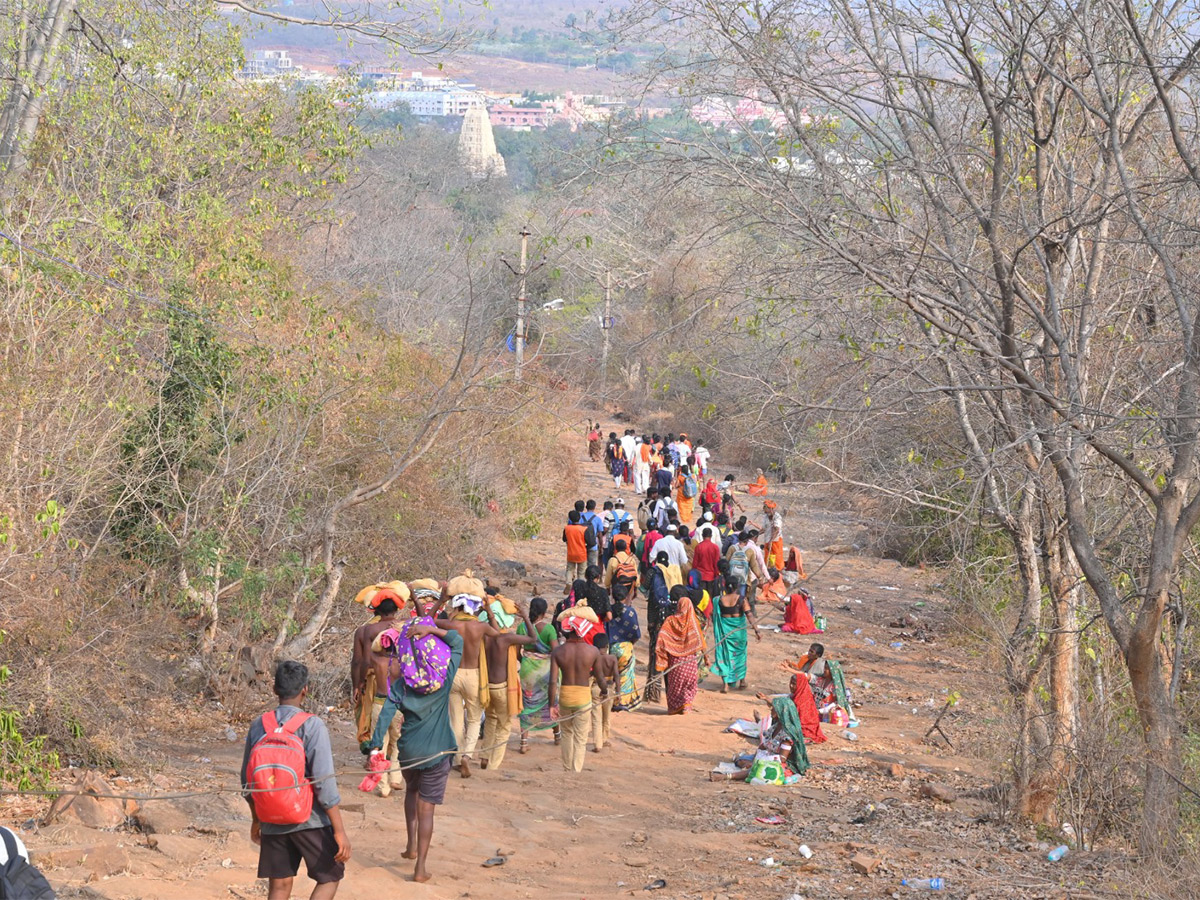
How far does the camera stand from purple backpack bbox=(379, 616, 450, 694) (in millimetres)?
7328

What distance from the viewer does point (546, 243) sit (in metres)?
9.91

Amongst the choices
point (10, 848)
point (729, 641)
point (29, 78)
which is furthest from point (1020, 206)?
point (29, 78)

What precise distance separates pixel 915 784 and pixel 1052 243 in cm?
487

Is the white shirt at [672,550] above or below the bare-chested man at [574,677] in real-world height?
above

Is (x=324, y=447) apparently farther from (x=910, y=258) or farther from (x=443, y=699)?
(x=910, y=258)

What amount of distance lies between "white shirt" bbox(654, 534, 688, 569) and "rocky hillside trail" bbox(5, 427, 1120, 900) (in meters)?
1.42

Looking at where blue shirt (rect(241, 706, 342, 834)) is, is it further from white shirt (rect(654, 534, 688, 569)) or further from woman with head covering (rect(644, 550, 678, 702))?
white shirt (rect(654, 534, 688, 569))

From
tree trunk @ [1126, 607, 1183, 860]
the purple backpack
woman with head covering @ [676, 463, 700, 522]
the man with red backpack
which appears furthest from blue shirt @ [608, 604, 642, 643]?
woman with head covering @ [676, 463, 700, 522]

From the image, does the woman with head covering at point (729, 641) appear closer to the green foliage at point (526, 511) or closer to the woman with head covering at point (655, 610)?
the woman with head covering at point (655, 610)

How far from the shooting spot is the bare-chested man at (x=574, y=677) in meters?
9.64

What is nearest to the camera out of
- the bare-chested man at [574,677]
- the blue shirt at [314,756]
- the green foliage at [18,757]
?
the blue shirt at [314,756]

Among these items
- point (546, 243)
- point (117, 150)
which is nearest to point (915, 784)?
point (546, 243)

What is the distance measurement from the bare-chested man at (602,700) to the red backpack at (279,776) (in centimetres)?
434

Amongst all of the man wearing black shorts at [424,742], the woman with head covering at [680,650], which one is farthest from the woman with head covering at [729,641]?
the man wearing black shorts at [424,742]
